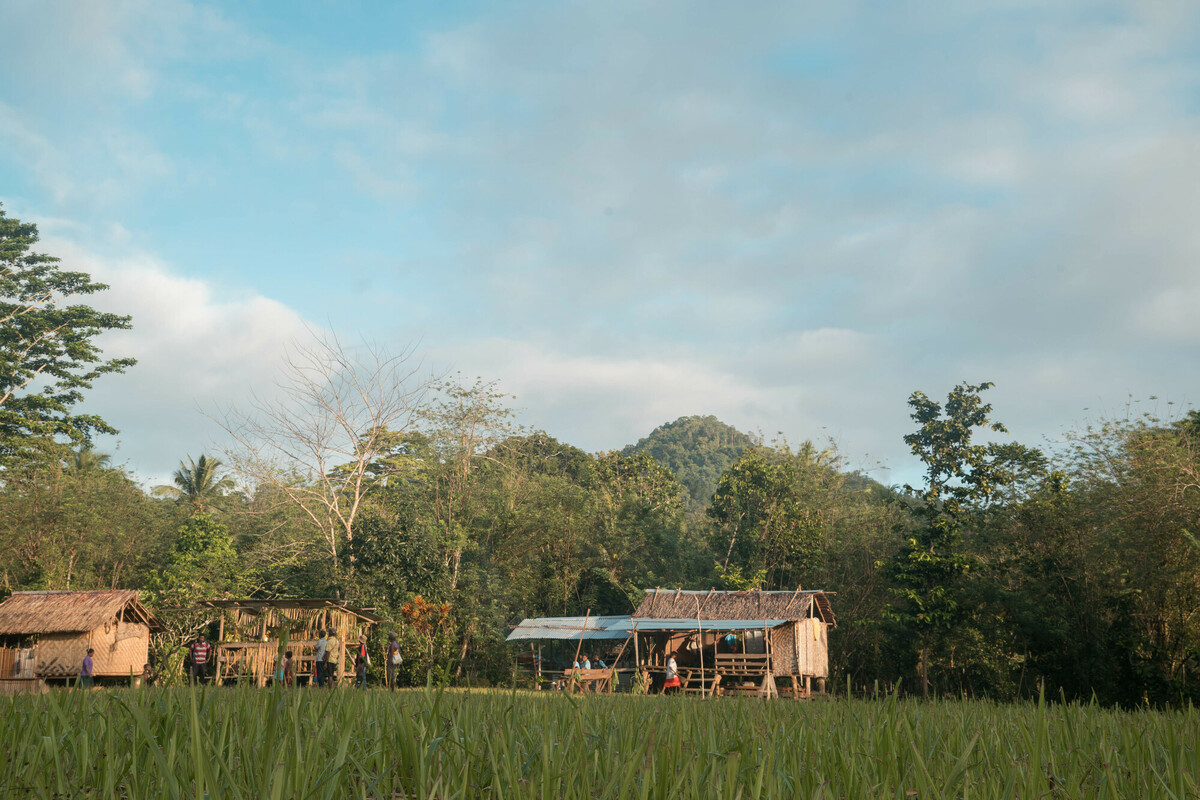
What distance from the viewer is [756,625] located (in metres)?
22.7

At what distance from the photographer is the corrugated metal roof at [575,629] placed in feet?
80.2

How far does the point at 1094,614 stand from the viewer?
21.6m

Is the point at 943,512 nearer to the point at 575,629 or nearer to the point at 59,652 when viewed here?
the point at 575,629

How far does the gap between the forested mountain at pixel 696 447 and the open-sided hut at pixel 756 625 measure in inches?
1859

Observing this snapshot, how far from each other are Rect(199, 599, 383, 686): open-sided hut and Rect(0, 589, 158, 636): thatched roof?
3.00 m

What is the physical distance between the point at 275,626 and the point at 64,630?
19.4 ft

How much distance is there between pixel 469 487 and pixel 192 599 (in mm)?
11914

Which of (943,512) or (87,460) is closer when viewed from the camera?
(943,512)

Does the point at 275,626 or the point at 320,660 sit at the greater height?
the point at 275,626

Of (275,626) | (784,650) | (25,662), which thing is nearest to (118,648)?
(25,662)

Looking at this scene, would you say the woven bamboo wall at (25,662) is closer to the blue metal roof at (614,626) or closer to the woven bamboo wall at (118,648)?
the woven bamboo wall at (118,648)

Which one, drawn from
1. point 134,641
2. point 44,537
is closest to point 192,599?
point 134,641

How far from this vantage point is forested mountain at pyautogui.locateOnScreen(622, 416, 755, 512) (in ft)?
250

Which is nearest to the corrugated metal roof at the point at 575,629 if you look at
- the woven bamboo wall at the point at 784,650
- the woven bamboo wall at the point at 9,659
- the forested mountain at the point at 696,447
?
the woven bamboo wall at the point at 784,650
